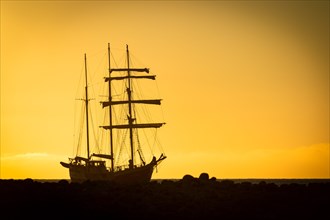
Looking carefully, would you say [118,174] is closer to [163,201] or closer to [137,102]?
[137,102]

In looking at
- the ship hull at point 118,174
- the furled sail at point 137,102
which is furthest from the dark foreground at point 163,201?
the furled sail at point 137,102

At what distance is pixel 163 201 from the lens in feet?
163

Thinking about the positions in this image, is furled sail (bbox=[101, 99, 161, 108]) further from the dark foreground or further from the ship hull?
the dark foreground

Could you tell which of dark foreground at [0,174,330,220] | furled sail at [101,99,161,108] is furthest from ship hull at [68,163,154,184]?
dark foreground at [0,174,330,220]

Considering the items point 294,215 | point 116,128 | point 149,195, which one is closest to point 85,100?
point 116,128

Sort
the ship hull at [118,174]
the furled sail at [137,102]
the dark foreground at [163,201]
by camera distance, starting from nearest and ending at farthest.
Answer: the dark foreground at [163,201], the ship hull at [118,174], the furled sail at [137,102]

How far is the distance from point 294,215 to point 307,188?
1084 centimetres

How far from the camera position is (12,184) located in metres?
56.9

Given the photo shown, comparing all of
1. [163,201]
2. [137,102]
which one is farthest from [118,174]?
[163,201]

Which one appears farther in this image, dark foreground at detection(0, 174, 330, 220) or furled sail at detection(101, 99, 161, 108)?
furled sail at detection(101, 99, 161, 108)

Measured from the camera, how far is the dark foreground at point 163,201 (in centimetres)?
4625

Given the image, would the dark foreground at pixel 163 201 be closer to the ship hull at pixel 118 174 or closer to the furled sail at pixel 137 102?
the ship hull at pixel 118 174

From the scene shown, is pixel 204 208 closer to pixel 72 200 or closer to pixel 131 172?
pixel 72 200

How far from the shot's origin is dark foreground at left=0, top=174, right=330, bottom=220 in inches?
1821
